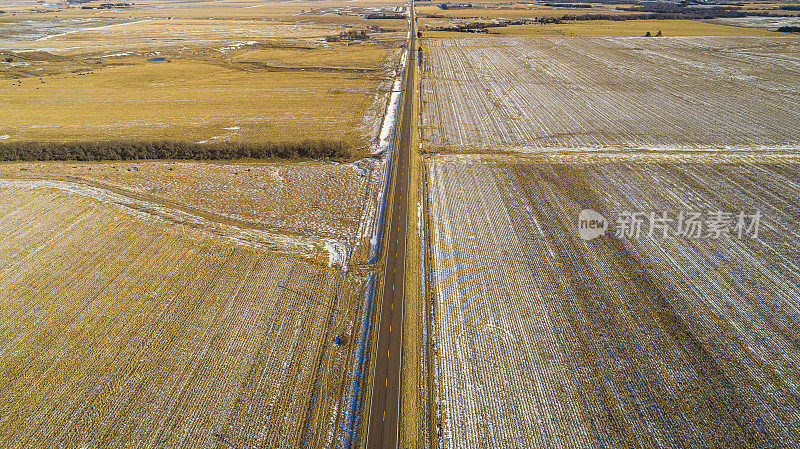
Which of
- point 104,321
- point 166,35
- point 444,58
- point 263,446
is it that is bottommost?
point 263,446

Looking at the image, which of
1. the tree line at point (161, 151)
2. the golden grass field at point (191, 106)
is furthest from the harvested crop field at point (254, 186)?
the golden grass field at point (191, 106)

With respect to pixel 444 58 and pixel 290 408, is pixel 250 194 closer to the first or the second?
pixel 290 408

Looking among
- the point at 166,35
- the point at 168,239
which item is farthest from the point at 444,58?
the point at 166,35

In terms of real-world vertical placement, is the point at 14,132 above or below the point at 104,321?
above

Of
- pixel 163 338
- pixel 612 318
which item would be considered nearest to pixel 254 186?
pixel 163 338

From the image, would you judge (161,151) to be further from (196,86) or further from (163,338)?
(196,86)

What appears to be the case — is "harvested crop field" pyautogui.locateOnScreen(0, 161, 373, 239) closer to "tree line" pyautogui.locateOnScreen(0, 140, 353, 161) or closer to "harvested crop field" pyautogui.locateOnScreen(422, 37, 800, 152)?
"tree line" pyautogui.locateOnScreen(0, 140, 353, 161)
